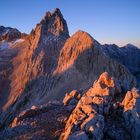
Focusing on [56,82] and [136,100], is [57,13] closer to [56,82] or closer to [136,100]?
[56,82]

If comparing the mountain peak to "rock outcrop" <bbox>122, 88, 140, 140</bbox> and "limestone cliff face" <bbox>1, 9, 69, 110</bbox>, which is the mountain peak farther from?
"rock outcrop" <bbox>122, 88, 140, 140</bbox>

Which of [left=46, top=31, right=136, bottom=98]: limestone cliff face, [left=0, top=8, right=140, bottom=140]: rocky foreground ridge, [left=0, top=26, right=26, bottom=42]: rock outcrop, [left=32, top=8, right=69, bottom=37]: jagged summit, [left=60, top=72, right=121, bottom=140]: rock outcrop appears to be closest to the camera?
[left=60, top=72, right=121, bottom=140]: rock outcrop

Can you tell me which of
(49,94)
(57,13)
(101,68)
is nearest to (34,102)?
(49,94)

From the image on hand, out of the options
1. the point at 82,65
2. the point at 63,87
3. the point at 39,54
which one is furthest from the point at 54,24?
the point at 63,87

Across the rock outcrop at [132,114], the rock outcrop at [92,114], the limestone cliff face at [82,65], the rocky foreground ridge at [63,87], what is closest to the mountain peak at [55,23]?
Answer: the rocky foreground ridge at [63,87]

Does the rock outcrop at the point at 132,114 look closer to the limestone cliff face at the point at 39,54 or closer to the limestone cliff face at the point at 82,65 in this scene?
the limestone cliff face at the point at 82,65

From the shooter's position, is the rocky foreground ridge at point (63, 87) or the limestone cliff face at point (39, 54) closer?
the rocky foreground ridge at point (63, 87)

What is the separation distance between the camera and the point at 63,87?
49.7 metres

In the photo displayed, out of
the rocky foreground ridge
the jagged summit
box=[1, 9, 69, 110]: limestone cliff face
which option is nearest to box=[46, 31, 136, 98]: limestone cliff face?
the rocky foreground ridge

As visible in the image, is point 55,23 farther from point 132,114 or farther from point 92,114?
point 92,114

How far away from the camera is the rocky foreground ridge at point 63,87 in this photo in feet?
50.2

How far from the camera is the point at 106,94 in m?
17.9

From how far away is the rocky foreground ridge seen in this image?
15.3 metres

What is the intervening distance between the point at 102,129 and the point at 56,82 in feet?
125
